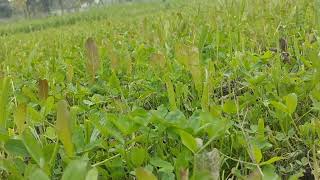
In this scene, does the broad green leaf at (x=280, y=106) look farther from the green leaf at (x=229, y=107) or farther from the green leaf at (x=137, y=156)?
the green leaf at (x=137, y=156)

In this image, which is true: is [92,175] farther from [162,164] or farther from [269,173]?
[269,173]

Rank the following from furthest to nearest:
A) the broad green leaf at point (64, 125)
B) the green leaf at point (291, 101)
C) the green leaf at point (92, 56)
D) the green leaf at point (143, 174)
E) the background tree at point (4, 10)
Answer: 1. the background tree at point (4, 10)
2. the green leaf at point (92, 56)
3. the green leaf at point (291, 101)
4. the broad green leaf at point (64, 125)
5. the green leaf at point (143, 174)

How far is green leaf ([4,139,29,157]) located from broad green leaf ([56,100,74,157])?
2.7 inches

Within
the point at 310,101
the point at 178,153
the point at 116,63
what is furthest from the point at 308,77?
the point at 116,63

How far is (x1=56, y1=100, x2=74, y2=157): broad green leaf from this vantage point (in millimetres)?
597

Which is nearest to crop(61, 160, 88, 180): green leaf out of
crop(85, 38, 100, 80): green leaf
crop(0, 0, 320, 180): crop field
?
crop(0, 0, 320, 180): crop field

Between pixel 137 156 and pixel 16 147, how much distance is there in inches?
7.3

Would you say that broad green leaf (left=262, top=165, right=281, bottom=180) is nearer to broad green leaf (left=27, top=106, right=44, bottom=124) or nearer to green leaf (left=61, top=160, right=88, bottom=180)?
green leaf (left=61, top=160, right=88, bottom=180)

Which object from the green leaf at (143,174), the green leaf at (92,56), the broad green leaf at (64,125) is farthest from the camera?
the green leaf at (92,56)

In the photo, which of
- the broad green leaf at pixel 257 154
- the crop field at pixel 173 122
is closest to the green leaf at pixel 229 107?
the crop field at pixel 173 122

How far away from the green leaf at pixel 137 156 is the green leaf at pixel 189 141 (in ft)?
0.23

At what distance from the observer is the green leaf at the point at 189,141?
619 mm

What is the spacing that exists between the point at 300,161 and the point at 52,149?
0.40 metres

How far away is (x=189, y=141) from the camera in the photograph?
622mm
